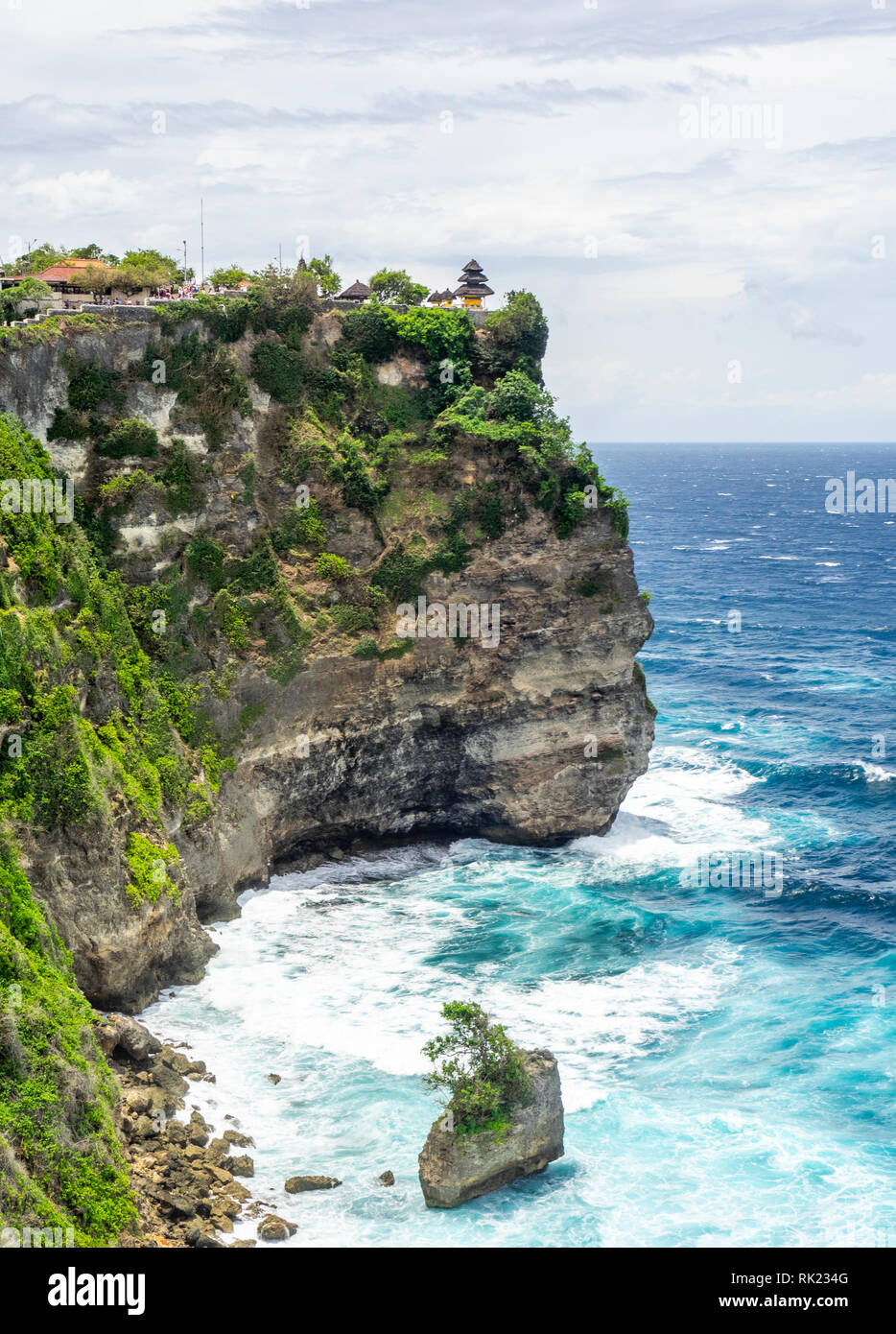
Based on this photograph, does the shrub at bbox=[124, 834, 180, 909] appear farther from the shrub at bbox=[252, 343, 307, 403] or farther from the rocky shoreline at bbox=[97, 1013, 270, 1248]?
the shrub at bbox=[252, 343, 307, 403]

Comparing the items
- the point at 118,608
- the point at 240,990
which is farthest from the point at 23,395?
the point at 240,990

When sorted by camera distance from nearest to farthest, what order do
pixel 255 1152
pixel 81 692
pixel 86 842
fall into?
pixel 255 1152, pixel 86 842, pixel 81 692

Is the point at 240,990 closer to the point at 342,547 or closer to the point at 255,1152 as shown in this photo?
the point at 255,1152

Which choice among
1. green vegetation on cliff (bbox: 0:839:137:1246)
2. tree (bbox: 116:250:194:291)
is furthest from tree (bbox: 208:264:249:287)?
green vegetation on cliff (bbox: 0:839:137:1246)

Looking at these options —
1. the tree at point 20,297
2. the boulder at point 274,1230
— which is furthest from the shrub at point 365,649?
the boulder at point 274,1230
